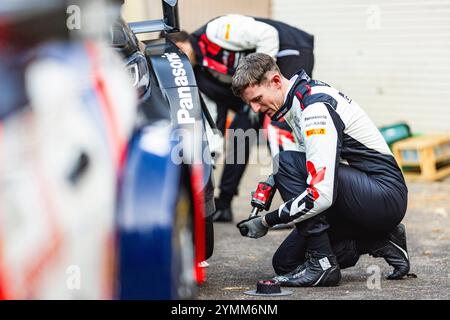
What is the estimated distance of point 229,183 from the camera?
24.4 ft

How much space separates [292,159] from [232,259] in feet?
3.68

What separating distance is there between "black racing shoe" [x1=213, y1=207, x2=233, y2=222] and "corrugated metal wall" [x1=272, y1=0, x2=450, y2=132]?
334 centimetres


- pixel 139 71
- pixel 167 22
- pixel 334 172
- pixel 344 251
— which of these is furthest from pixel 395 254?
pixel 167 22

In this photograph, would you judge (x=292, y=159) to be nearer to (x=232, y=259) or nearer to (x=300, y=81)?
(x=300, y=81)

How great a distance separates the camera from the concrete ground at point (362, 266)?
191 inches

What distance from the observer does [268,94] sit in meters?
4.93

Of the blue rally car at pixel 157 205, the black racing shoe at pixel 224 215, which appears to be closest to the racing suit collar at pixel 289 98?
the blue rally car at pixel 157 205

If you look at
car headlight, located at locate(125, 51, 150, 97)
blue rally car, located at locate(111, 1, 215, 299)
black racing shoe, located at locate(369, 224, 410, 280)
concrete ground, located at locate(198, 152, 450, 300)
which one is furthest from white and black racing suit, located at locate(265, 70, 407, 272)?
car headlight, located at locate(125, 51, 150, 97)

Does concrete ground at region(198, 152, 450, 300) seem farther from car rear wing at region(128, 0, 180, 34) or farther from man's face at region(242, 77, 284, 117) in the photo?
car rear wing at region(128, 0, 180, 34)

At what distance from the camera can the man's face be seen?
4.93m

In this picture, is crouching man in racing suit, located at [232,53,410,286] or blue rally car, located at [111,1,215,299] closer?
blue rally car, located at [111,1,215,299]

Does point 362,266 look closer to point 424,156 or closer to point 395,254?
point 395,254

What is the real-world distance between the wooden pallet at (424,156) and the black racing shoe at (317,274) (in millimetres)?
4248

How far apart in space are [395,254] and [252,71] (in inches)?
51.1
